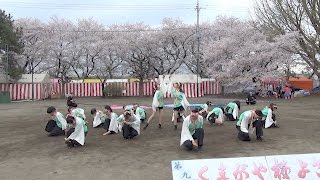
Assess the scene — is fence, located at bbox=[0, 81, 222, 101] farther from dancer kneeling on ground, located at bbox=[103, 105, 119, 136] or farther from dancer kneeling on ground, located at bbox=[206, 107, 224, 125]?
dancer kneeling on ground, located at bbox=[103, 105, 119, 136]

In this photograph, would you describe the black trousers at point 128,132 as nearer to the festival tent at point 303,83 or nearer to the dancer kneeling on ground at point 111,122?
the dancer kneeling on ground at point 111,122

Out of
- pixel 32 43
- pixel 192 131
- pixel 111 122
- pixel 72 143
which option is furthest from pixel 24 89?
pixel 192 131

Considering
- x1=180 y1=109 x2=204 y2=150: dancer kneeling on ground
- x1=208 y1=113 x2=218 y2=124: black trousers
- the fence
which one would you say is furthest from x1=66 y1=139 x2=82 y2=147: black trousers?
the fence

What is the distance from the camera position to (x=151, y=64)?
36406 millimetres

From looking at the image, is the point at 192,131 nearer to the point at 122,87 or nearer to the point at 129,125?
the point at 129,125

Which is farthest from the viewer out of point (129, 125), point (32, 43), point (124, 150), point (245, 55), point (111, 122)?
point (32, 43)

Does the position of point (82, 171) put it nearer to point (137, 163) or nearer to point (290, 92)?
point (137, 163)

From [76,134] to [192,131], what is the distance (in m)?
2.86

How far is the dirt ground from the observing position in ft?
23.6

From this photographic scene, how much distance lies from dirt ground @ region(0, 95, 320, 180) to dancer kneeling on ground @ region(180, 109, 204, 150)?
0.21 m

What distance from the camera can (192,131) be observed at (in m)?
8.73

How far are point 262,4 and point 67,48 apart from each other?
59.7 ft

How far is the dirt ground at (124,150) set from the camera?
7.20m

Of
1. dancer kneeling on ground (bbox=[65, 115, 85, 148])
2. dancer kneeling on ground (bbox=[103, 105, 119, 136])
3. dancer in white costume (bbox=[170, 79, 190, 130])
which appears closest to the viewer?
dancer kneeling on ground (bbox=[65, 115, 85, 148])
